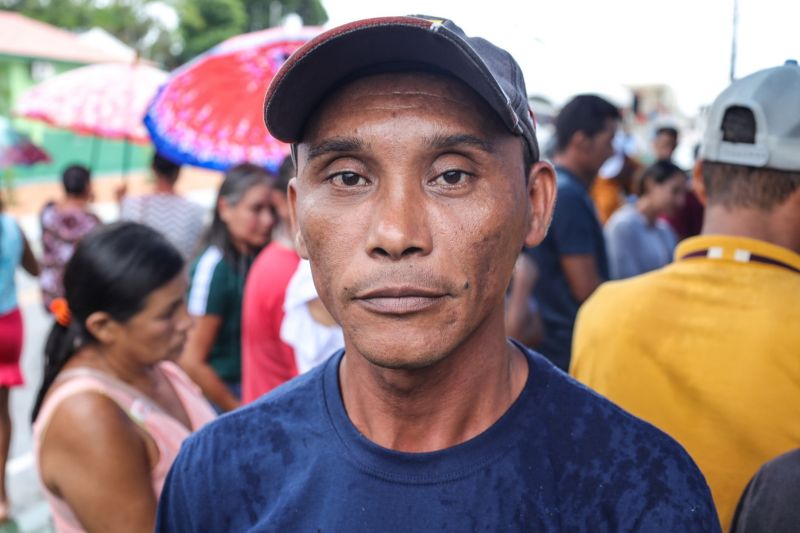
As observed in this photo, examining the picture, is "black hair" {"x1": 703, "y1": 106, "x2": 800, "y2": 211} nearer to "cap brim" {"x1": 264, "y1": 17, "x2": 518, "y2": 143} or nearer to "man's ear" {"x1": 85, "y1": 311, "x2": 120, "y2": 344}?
"cap brim" {"x1": 264, "y1": 17, "x2": 518, "y2": 143}

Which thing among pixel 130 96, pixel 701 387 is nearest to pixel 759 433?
Answer: pixel 701 387

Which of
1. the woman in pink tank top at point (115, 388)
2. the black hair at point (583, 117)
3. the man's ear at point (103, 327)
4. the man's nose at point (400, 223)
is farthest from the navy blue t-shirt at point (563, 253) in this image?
the man's nose at point (400, 223)

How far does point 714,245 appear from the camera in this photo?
1.98 m

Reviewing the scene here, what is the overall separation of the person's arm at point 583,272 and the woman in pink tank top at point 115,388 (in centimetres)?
219

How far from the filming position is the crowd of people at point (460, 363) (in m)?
1.23

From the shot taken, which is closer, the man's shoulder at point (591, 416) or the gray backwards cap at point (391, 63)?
the gray backwards cap at point (391, 63)

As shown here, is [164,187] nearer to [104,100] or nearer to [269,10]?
[104,100]

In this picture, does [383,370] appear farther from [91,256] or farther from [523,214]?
[91,256]

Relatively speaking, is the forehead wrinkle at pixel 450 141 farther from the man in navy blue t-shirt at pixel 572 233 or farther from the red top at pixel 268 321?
the man in navy blue t-shirt at pixel 572 233

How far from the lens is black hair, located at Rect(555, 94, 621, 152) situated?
4500 mm

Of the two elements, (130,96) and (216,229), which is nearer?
(216,229)

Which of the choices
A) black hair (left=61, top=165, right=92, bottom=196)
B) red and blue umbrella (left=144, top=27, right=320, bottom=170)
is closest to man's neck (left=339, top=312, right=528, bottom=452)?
red and blue umbrella (left=144, top=27, right=320, bottom=170)

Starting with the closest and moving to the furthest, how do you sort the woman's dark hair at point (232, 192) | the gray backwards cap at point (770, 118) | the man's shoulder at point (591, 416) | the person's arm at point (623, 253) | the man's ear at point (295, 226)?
the man's shoulder at point (591, 416), the man's ear at point (295, 226), the gray backwards cap at point (770, 118), the woman's dark hair at point (232, 192), the person's arm at point (623, 253)

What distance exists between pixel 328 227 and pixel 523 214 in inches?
13.8
